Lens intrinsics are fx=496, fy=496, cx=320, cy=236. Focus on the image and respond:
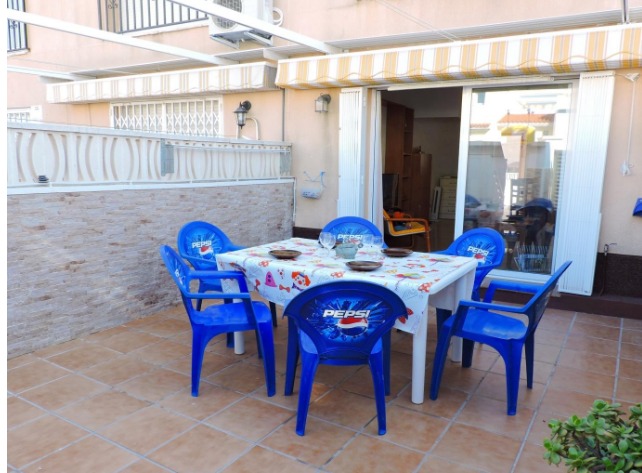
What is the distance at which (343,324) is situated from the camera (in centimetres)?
308

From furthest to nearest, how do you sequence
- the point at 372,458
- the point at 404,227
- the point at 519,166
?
the point at 404,227, the point at 519,166, the point at 372,458

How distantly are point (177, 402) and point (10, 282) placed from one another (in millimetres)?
1959

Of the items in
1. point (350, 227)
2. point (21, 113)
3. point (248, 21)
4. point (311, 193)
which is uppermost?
point (248, 21)

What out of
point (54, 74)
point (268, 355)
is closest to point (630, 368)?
point (268, 355)

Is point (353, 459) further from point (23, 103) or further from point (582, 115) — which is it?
point (23, 103)

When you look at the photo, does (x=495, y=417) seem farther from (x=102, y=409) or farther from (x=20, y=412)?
(x=20, y=412)

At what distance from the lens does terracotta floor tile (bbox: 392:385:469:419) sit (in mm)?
3572

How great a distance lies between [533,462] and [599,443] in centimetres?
143

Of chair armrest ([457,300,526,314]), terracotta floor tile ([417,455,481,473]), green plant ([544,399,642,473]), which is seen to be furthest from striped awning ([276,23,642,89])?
green plant ([544,399,642,473])

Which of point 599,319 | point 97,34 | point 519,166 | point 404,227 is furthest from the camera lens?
point 404,227

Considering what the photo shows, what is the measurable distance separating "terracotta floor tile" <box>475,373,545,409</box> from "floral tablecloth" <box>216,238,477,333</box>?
0.95m

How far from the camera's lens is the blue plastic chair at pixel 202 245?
4.97 m

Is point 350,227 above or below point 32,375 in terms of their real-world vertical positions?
above

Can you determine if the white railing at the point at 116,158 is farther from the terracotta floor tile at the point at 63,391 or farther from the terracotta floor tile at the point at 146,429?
the terracotta floor tile at the point at 146,429
